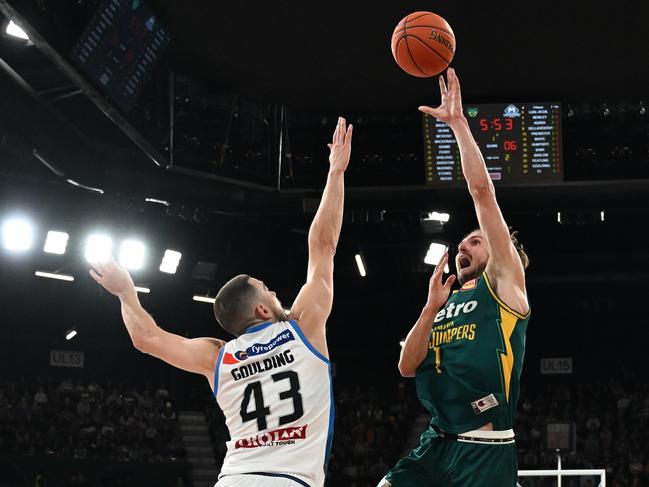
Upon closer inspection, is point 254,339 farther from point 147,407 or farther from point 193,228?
point 147,407

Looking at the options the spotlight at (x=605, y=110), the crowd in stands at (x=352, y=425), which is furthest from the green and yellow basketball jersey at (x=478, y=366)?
the crowd in stands at (x=352, y=425)

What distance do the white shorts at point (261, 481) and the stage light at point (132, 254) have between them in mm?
11558

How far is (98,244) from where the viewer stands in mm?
14641

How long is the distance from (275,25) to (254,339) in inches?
320

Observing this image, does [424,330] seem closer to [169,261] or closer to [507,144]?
[507,144]

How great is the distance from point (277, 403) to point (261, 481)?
1.13ft

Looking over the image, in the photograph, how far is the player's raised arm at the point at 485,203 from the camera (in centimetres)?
510

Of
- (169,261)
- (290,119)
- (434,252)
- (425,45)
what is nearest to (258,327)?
(425,45)

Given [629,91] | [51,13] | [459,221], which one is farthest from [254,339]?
[459,221]

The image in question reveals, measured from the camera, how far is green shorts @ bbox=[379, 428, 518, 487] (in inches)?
198

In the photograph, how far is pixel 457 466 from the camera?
5.08 meters

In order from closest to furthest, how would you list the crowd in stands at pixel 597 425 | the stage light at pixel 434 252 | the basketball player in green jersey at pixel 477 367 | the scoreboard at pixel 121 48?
1. the basketball player in green jersey at pixel 477 367
2. the scoreboard at pixel 121 48
3. the stage light at pixel 434 252
4. the crowd in stands at pixel 597 425

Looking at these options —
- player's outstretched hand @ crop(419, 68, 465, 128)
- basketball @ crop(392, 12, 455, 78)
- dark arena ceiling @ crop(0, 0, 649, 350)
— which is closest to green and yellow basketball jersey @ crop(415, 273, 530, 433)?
player's outstretched hand @ crop(419, 68, 465, 128)

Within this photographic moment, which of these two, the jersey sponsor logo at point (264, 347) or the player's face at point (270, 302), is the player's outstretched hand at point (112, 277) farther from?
the jersey sponsor logo at point (264, 347)
